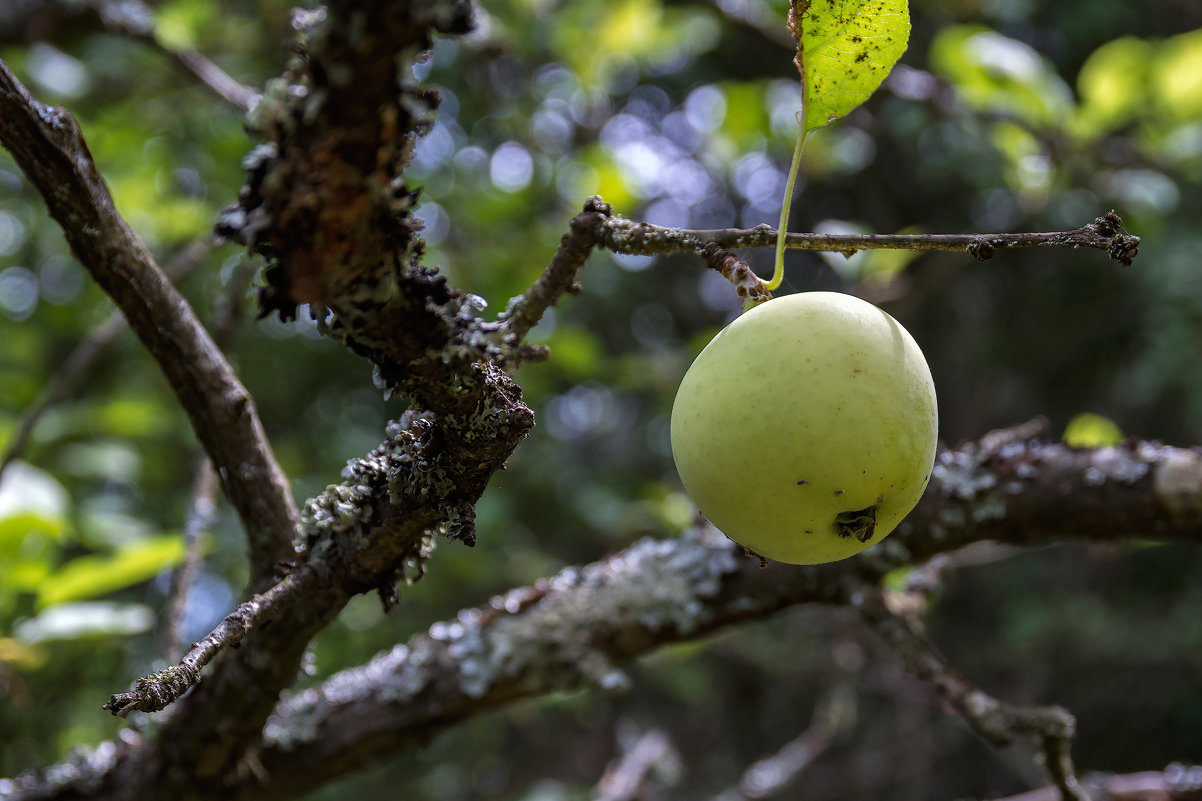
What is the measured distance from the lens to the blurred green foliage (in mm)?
1905

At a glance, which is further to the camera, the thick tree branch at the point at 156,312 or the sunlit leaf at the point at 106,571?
the sunlit leaf at the point at 106,571

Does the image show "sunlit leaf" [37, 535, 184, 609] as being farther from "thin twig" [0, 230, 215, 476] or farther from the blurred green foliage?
"thin twig" [0, 230, 215, 476]

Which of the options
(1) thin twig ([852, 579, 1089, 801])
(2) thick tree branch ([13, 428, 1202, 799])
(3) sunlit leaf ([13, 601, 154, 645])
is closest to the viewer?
(1) thin twig ([852, 579, 1089, 801])

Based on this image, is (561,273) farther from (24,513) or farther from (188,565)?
(24,513)

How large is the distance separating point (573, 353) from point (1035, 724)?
1.33 m

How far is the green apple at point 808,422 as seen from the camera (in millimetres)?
588

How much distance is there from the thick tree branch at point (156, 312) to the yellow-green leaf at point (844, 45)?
589 millimetres

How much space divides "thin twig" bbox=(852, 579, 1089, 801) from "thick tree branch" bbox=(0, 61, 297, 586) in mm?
726

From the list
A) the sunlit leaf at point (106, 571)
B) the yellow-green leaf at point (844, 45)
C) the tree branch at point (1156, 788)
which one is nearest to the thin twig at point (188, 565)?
the sunlit leaf at point (106, 571)

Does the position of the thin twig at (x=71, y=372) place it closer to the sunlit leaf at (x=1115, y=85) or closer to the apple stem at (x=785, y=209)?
the apple stem at (x=785, y=209)

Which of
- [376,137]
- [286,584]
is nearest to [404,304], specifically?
[376,137]

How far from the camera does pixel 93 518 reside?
→ 5.65 ft

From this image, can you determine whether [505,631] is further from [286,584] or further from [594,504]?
[594,504]

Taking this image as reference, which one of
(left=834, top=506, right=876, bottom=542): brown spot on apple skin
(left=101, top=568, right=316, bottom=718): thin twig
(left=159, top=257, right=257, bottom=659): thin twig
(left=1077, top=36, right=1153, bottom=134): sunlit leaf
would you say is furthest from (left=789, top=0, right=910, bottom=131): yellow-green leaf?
(left=1077, top=36, right=1153, bottom=134): sunlit leaf
